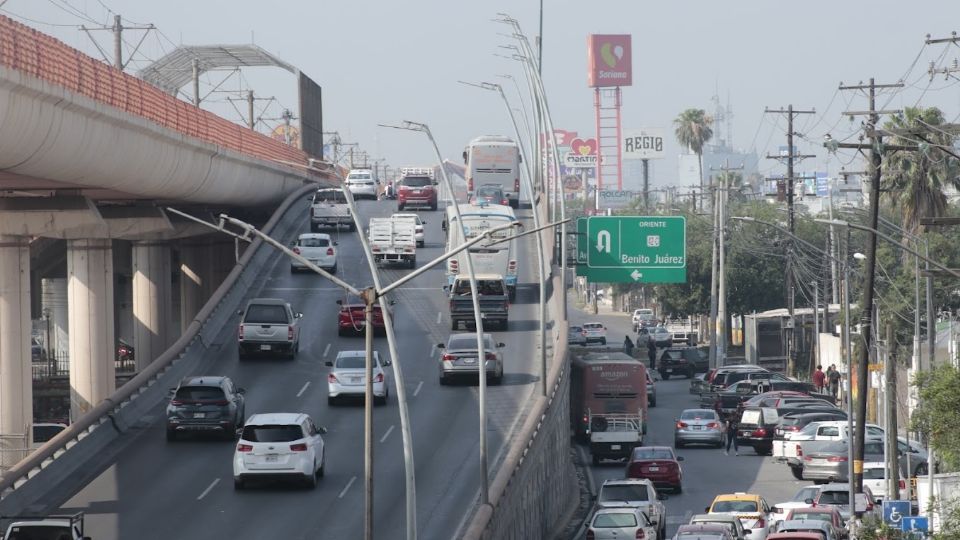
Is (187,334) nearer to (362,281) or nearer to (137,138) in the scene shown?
(137,138)

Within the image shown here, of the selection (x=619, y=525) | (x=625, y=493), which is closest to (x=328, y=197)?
(x=625, y=493)

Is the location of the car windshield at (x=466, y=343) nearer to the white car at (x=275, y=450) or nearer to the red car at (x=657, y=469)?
the red car at (x=657, y=469)

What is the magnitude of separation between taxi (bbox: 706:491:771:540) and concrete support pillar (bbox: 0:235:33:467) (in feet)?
73.7

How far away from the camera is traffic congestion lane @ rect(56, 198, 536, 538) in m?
33.2

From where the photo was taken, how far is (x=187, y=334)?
54594 mm

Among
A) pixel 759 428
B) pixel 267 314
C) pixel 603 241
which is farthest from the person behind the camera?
pixel 603 241

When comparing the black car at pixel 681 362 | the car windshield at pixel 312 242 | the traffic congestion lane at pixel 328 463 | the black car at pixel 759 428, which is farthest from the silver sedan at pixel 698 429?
the black car at pixel 681 362

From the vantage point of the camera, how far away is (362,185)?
111 m

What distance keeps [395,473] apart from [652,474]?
11.0m

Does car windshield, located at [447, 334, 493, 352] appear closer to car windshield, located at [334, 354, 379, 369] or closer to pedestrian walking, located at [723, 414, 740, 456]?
car windshield, located at [334, 354, 379, 369]

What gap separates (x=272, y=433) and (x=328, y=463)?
4.31m

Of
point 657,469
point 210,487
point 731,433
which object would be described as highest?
point 210,487

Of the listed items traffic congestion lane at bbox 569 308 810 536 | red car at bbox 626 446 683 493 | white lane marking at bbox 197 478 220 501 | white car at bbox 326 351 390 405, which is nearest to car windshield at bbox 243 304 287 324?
white car at bbox 326 351 390 405

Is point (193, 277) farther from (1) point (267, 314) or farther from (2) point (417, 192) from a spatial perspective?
(1) point (267, 314)
